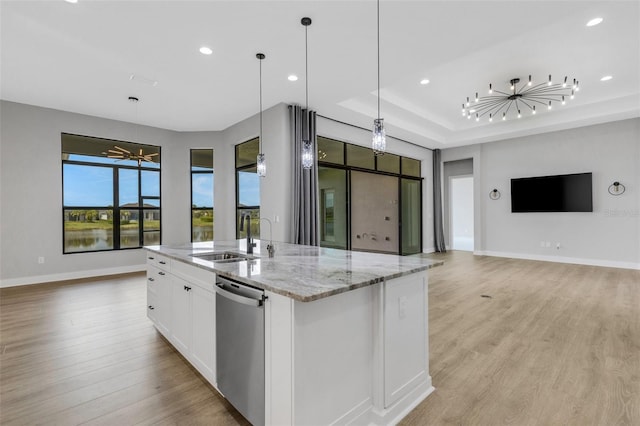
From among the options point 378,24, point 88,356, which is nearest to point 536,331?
point 378,24

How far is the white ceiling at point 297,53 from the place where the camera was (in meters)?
2.79

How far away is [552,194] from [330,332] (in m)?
7.88

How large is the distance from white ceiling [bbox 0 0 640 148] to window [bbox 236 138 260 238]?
30.1 inches

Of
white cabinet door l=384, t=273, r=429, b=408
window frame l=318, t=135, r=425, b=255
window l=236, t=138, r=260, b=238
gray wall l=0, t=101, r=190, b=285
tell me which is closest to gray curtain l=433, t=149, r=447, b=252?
window frame l=318, t=135, r=425, b=255

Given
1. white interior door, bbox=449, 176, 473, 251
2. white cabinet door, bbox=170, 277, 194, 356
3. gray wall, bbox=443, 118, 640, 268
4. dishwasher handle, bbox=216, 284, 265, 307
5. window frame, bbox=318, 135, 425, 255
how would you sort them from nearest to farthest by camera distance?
dishwasher handle, bbox=216, 284, 265, 307
white cabinet door, bbox=170, 277, 194, 356
window frame, bbox=318, 135, 425, 255
gray wall, bbox=443, 118, 640, 268
white interior door, bbox=449, 176, 473, 251

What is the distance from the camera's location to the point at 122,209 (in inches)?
246

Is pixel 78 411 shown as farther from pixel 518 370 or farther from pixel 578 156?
pixel 578 156

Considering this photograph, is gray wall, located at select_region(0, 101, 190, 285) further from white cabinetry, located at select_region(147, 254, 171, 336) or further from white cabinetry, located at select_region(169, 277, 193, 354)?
white cabinetry, located at select_region(169, 277, 193, 354)

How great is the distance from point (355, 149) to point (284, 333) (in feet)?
18.2

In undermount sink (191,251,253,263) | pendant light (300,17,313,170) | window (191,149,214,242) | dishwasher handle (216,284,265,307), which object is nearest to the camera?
dishwasher handle (216,284,265,307)

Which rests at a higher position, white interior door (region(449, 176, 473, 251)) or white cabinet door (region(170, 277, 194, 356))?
white interior door (region(449, 176, 473, 251))

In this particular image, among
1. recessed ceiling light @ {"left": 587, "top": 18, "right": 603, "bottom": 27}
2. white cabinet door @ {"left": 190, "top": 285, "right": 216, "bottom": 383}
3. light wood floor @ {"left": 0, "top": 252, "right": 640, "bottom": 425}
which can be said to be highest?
recessed ceiling light @ {"left": 587, "top": 18, "right": 603, "bottom": 27}

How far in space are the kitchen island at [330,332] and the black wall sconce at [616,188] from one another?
7025mm

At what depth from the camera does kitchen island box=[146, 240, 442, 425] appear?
4.77 feet
